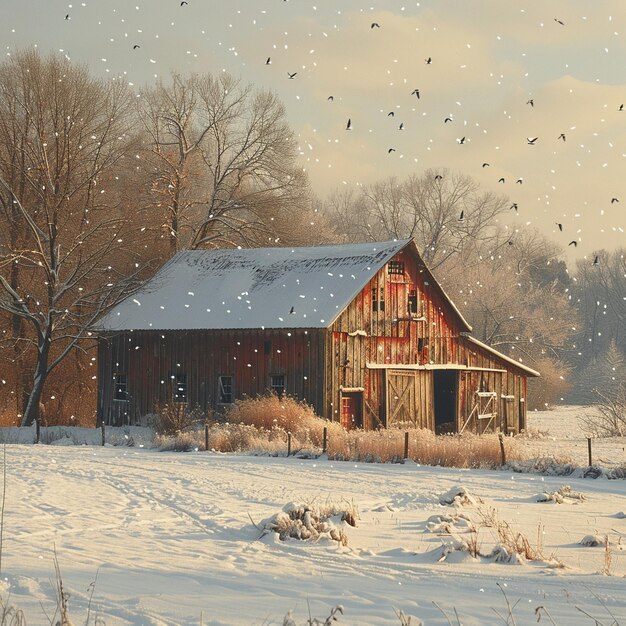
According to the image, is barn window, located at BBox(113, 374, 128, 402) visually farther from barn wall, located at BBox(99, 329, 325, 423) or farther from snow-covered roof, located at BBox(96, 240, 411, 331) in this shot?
snow-covered roof, located at BBox(96, 240, 411, 331)

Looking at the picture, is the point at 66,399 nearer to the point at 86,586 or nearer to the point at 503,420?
the point at 503,420

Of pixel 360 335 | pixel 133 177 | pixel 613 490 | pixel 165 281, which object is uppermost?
pixel 133 177

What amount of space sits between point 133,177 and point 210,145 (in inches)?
227

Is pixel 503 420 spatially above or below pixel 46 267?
below

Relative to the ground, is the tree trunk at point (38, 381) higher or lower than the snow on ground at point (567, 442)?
higher

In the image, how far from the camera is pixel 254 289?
36.6m

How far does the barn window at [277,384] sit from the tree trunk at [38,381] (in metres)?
9.62

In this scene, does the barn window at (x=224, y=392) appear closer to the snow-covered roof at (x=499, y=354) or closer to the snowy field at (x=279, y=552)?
the snow-covered roof at (x=499, y=354)

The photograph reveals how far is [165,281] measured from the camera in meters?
39.7

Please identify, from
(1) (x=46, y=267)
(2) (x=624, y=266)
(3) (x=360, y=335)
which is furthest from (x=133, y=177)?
(2) (x=624, y=266)

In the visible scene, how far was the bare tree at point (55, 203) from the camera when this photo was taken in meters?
38.3

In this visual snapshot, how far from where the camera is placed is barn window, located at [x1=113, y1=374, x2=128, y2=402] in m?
37.6

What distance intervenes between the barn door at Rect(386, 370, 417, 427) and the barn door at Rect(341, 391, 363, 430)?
1232 mm

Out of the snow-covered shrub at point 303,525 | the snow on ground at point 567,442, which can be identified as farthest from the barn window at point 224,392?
the snow-covered shrub at point 303,525
